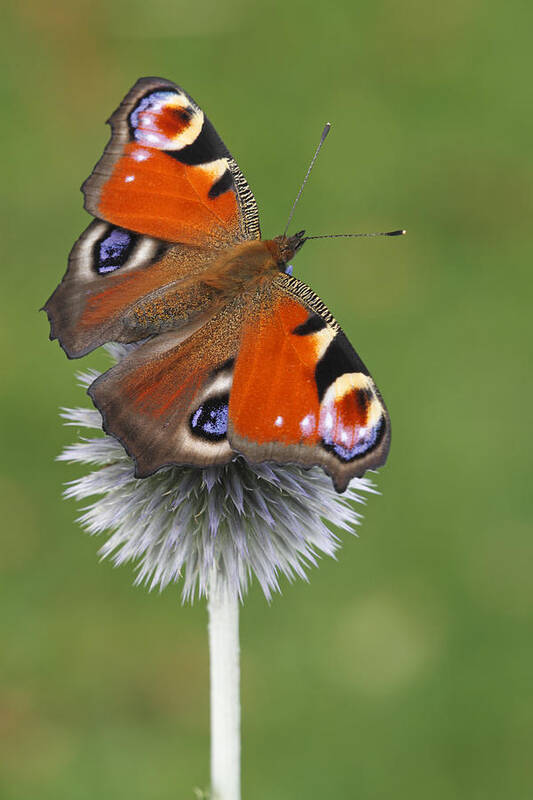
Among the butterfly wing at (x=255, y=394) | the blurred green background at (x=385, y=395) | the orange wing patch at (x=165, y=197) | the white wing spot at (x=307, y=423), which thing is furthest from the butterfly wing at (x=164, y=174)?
the blurred green background at (x=385, y=395)

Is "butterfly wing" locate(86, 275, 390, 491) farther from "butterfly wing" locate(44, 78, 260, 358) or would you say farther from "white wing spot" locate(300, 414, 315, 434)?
"butterfly wing" locate(44, 78, 260, 358)

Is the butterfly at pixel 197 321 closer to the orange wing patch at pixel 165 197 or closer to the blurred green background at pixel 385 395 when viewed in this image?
the orange wing patch at pixel 165 197

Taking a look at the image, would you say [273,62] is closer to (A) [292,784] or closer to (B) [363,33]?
(B) [363,33]

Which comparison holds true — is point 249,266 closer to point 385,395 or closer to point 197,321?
point 197,321

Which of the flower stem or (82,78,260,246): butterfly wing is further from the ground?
(82,78,260,246): butterfly wing

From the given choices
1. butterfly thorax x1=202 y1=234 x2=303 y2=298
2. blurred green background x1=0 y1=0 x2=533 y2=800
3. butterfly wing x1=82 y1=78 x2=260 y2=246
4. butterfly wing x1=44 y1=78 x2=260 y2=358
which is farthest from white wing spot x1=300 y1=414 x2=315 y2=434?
blurred green background x1=0 y1=0 x2=533 y2=800

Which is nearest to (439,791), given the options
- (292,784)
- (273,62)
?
(292,784)
